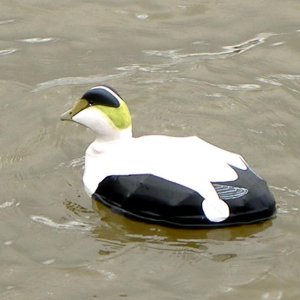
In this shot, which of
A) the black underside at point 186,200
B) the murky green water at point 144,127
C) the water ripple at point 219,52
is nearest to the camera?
the murky green water at point 144,127

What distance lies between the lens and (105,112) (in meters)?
7.64

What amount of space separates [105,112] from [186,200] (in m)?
0.79

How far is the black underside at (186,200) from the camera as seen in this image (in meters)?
7.23

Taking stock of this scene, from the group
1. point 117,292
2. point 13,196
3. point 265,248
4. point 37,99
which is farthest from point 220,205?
point 37,99

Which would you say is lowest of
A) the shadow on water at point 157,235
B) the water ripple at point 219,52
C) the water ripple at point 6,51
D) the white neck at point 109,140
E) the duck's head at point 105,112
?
the shadow on water at point 157,235

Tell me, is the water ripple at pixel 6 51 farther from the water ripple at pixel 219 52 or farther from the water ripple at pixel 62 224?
the water ripple at pixel 62 224

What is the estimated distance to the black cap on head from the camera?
7602mm

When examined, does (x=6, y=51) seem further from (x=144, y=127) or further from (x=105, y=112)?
(x=105, y=112)

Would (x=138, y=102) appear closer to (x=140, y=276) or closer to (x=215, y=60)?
(x=215, y=60)

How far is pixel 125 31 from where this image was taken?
9.98 meters

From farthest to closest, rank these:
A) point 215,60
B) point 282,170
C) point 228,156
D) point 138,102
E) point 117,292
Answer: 1. point 215,60
2. point 138,102
3. point 282,170
4. point 228,156
5. point 117,292

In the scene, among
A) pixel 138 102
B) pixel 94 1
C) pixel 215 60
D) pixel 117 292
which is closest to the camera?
pixel 117 292

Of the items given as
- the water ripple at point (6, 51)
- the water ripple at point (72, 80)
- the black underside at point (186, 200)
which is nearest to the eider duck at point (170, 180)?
the black underside at point (186, 200)

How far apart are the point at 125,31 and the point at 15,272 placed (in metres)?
3.39
